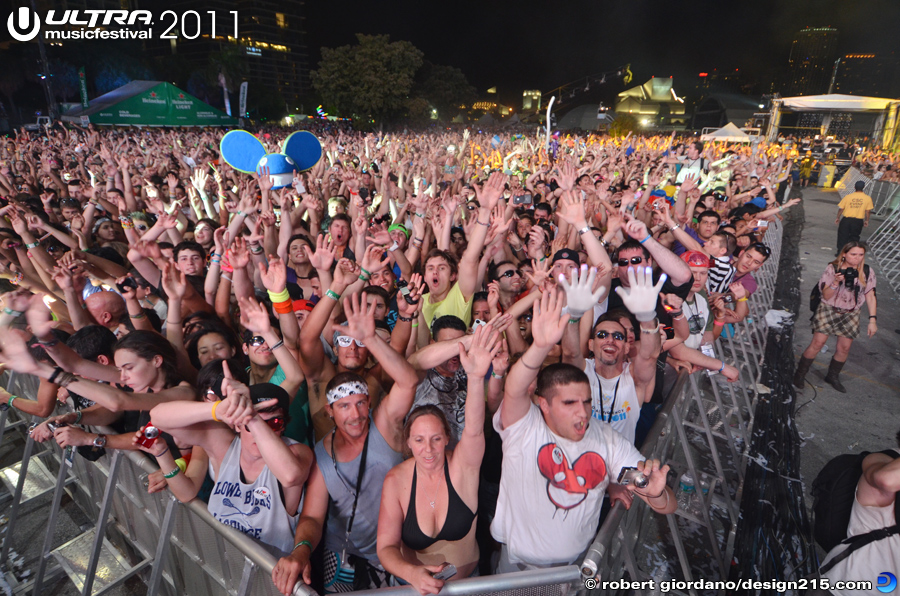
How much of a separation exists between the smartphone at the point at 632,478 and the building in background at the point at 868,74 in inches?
2434

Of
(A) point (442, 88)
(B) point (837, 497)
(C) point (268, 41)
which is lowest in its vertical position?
(B) point (837, 497)

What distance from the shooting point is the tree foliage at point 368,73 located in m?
36.2

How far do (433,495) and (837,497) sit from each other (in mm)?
2226

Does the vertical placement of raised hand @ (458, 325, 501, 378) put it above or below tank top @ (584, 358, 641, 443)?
above

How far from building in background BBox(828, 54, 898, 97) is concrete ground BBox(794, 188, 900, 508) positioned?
55.3m

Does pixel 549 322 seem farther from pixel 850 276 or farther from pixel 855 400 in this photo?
pixel 855 400

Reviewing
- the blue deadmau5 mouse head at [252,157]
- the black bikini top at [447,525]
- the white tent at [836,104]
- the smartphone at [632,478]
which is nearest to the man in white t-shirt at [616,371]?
the smartphone at [632,478]

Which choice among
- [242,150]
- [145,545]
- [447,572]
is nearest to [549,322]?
[447,572]

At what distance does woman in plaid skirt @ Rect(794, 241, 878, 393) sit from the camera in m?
5.09

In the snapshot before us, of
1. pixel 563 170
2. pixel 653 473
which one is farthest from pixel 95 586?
pixel 563 170

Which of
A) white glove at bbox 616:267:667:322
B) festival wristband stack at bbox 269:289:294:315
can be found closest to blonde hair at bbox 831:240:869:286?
white glove at bbox 616:267:667:322

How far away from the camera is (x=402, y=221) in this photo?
699 centimetres

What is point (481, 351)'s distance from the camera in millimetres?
2035

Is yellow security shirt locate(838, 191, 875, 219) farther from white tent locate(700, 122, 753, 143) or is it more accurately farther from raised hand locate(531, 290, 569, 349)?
white tent locate(700, 122, 753, 143)
